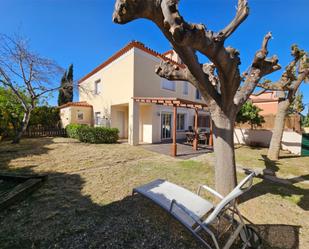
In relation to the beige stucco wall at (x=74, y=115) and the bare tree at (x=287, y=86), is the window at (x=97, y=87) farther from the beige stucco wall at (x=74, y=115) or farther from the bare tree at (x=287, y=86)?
the bare tree at (x=287, y=86)

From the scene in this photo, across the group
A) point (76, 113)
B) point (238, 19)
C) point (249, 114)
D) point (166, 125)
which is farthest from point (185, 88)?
point (238, 19)

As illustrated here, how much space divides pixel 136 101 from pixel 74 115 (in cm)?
886

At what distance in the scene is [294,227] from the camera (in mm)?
3061

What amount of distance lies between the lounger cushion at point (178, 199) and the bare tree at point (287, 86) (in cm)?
799

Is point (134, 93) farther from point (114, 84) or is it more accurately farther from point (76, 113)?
point (76, 113)

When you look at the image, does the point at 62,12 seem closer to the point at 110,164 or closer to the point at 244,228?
the point at 110,164

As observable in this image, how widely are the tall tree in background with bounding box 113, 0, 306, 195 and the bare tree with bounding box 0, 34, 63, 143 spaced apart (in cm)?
1213

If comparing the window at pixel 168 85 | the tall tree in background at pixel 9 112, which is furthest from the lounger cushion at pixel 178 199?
the tall tree in background at pixel 9 112

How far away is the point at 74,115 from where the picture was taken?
1667 cm

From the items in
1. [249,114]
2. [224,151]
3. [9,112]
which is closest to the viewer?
[224,151]

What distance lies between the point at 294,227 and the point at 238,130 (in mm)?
12646

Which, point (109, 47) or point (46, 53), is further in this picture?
point (109, 47)

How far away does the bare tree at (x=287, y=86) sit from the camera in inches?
329

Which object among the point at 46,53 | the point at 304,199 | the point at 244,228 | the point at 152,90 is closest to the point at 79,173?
the point at 244,228
